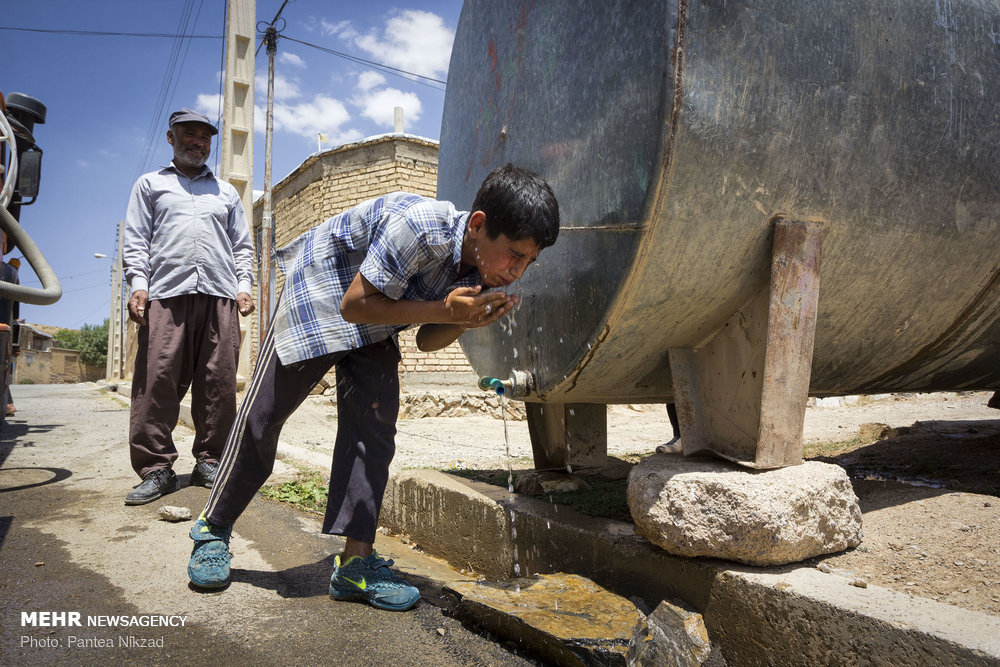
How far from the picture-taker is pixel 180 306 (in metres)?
3.17

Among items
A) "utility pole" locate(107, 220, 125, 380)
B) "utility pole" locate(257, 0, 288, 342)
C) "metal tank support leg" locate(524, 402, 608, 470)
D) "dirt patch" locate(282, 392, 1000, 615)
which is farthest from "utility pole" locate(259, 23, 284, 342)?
"utility pole" locate(107, 220, 125, 380)

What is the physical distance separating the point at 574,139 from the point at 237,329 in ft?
7.32

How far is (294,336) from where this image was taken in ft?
6.47

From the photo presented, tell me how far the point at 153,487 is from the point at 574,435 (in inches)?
79.7

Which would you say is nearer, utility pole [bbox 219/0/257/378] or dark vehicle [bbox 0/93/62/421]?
dark vehicle [bbox 0/93/62/421]

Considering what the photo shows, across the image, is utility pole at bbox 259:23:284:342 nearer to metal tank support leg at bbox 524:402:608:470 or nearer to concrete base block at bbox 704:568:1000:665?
metal tank support leg at bbox 524:402:608:470

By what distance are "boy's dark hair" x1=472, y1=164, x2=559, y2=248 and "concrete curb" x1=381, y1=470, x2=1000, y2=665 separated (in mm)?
975

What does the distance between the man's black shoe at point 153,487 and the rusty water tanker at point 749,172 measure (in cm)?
199

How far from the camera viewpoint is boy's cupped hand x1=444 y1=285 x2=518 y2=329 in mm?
1643

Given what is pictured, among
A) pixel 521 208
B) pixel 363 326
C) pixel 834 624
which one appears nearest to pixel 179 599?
pixel 363 326

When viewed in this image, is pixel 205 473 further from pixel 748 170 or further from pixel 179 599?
pixel 748 170

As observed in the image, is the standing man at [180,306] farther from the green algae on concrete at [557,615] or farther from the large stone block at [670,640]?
the large stone block at [670,640]

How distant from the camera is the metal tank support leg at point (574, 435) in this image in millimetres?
2748
